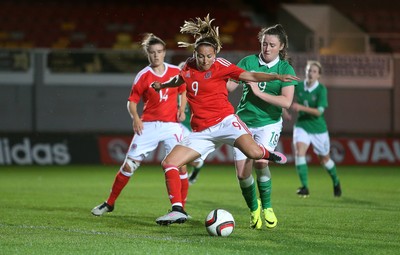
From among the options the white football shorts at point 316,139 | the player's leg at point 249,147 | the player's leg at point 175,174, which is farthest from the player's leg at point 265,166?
the white football shorts at point 316,139

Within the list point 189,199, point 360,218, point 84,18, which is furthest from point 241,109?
point 84,18

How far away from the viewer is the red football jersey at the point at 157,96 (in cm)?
1005

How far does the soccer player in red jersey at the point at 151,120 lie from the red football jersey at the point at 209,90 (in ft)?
5.12

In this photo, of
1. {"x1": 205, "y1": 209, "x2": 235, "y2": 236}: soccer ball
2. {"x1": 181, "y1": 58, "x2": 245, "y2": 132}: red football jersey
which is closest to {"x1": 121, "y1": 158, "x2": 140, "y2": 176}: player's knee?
{"x1": 181, "y1": 58, "x2": 245, "y2": 132}: red football jersey

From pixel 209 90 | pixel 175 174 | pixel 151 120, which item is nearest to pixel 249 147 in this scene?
pixel 209 90

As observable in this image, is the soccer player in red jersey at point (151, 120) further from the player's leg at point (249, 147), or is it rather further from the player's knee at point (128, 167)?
the player's leg at point (249, 147)

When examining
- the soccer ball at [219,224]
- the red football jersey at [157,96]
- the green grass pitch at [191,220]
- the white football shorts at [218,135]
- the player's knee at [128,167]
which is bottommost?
the green grass pitch at [191,220]

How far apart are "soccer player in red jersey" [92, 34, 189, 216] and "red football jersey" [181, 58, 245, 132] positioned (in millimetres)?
1559

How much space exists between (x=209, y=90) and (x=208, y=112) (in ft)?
0.73

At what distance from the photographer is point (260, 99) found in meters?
9.15

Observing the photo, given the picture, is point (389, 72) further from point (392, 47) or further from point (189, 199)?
point (189, 199)

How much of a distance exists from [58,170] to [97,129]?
212 centimetres

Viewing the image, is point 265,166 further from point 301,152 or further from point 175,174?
point 301,152

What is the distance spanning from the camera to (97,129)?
21.4 m
